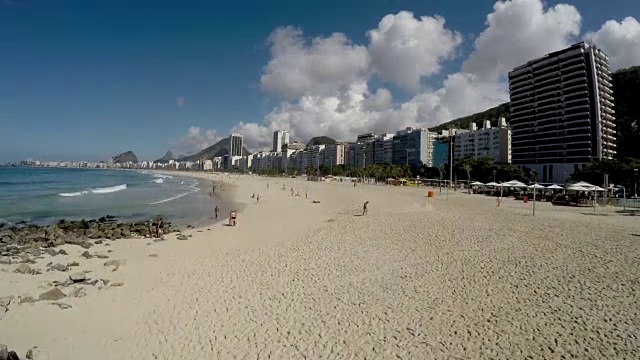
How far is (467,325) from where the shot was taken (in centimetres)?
686

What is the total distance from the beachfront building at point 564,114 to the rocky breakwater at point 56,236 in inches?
3305

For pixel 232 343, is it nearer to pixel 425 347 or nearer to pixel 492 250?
pixel 425 347

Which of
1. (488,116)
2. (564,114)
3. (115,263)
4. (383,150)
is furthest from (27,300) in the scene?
(488,116)

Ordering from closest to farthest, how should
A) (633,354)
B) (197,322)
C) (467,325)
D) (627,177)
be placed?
(633,354) < (467,325) < (197,322) < (627,177)

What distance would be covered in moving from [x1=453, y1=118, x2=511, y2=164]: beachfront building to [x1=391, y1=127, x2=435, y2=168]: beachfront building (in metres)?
11.9

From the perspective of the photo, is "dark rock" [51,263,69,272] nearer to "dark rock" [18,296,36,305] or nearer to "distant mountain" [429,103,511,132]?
"dark rock" [18,296,36,305]

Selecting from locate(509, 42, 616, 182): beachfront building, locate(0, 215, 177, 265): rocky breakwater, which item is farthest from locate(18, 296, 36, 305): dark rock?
locate(509, 42, 616, 182): beachfront building

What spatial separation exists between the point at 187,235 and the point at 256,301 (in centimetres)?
1098

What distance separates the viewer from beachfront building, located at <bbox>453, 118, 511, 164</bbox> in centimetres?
11012

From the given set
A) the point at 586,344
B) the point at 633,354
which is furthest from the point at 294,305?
the point at 633,354

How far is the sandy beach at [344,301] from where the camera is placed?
6.27 m

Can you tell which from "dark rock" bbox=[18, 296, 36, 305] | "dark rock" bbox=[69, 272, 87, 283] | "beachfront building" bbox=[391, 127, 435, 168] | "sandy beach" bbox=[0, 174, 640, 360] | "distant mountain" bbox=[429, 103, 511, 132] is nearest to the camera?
"sandy beach" bbox=[0, 174, 640, 360]

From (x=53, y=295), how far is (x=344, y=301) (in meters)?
6.90

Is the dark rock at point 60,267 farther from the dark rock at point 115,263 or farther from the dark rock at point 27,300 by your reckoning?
the dark rock at point 27,300
